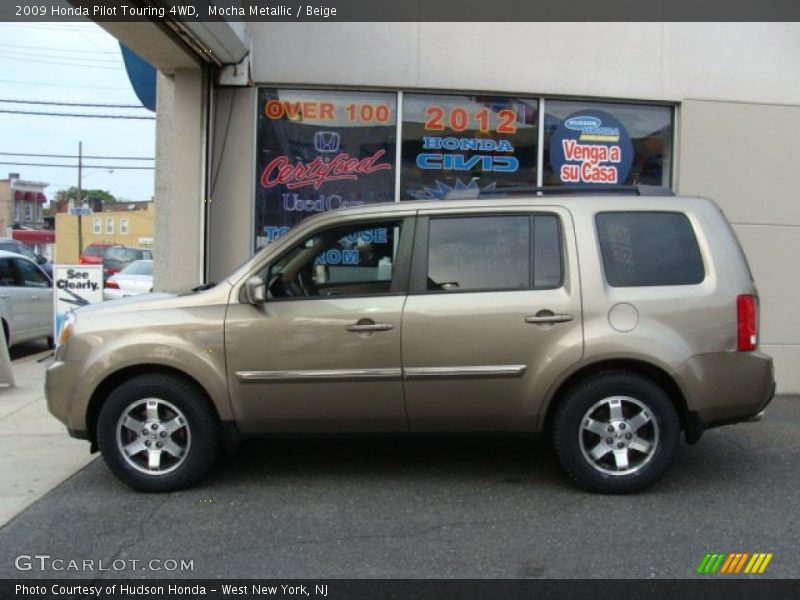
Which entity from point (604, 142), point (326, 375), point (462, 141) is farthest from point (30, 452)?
point (604, 142)

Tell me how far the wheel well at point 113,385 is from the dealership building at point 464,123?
338 cm

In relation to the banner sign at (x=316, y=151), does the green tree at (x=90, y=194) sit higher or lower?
higher

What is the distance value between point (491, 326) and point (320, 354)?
108cm

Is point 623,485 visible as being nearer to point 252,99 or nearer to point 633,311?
point 633,311

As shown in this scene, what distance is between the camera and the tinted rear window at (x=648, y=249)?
4730mm

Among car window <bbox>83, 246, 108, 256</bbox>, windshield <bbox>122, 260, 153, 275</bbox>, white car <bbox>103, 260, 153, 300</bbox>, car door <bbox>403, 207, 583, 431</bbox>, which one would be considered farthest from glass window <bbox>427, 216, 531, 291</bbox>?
car window <bbox>83, 246, 108, 256</bbox>

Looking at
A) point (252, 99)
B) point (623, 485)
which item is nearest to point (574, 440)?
point (623, 485)

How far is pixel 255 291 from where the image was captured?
465 cm

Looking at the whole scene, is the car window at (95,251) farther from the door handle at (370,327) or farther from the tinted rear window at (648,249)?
the tinted rear window at (648,249)
